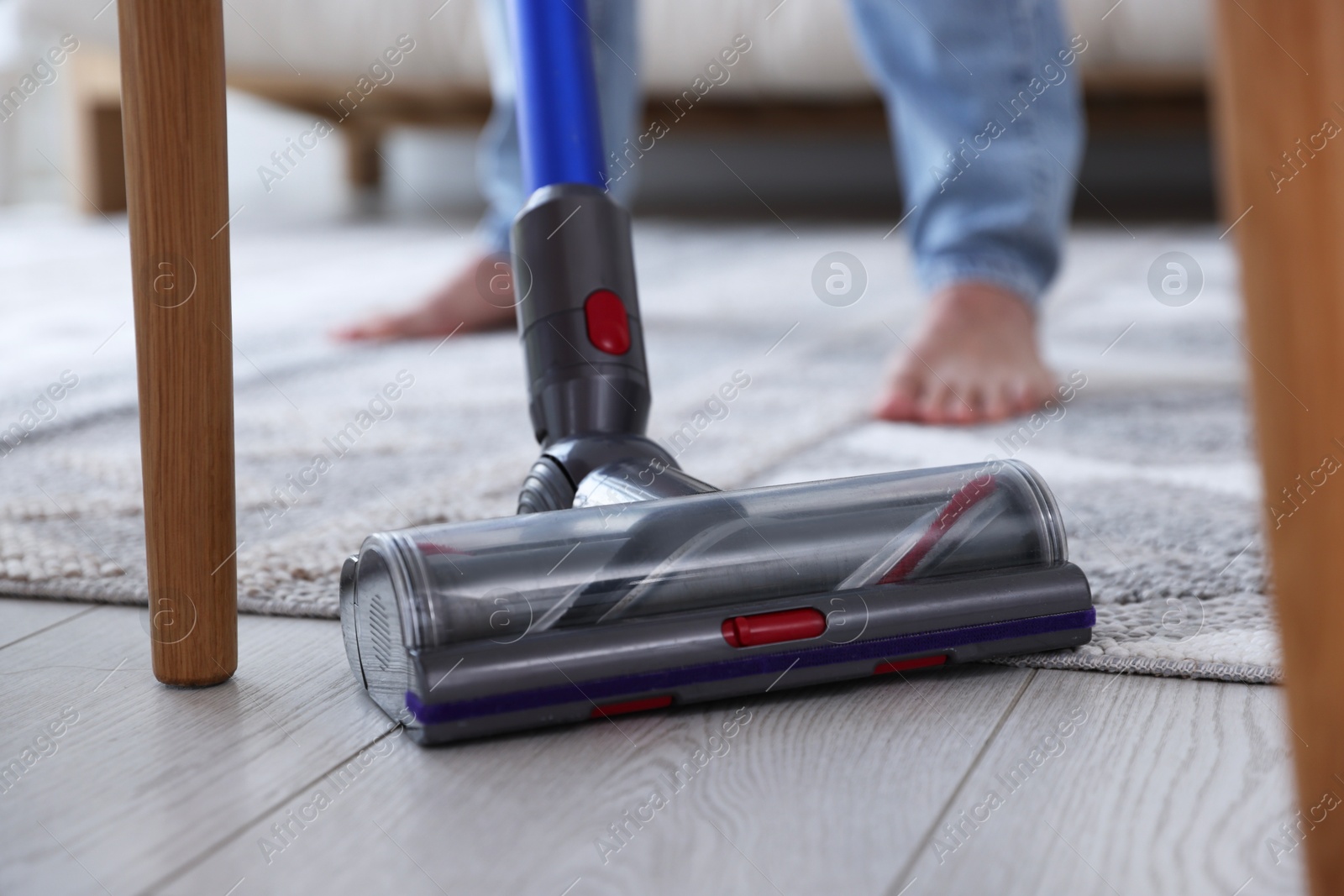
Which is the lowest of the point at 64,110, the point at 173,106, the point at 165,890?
the point at 165,890

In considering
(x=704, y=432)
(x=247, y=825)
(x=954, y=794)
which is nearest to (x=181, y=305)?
(x=247, y=825)

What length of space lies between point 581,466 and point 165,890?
0.30m

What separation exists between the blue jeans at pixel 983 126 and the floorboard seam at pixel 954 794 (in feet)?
2.47

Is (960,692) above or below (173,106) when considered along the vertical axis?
below

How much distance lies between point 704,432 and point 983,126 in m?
0.42

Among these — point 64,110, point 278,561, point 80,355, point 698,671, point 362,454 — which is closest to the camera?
point 698,671

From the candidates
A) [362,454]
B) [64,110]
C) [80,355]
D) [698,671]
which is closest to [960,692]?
[698,671]

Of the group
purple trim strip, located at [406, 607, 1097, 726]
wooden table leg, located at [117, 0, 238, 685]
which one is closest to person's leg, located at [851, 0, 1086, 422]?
purple trim strip, located at [406, 607, 1097, 726]

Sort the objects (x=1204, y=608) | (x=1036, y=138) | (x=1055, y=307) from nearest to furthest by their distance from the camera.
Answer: (x=1204, y=608) < (x=1036, y=138) < (x=1055, y=307)

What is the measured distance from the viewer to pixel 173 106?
50 centimetres

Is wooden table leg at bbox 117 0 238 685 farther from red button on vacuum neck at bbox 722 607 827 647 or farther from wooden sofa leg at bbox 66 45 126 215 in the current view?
wooden sofa leg at bbox 66 45 126 215

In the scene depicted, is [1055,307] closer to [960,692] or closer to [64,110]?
[960,692]

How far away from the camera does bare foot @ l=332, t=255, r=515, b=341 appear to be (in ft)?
4.95

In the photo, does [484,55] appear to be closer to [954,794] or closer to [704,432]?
[704,432]
